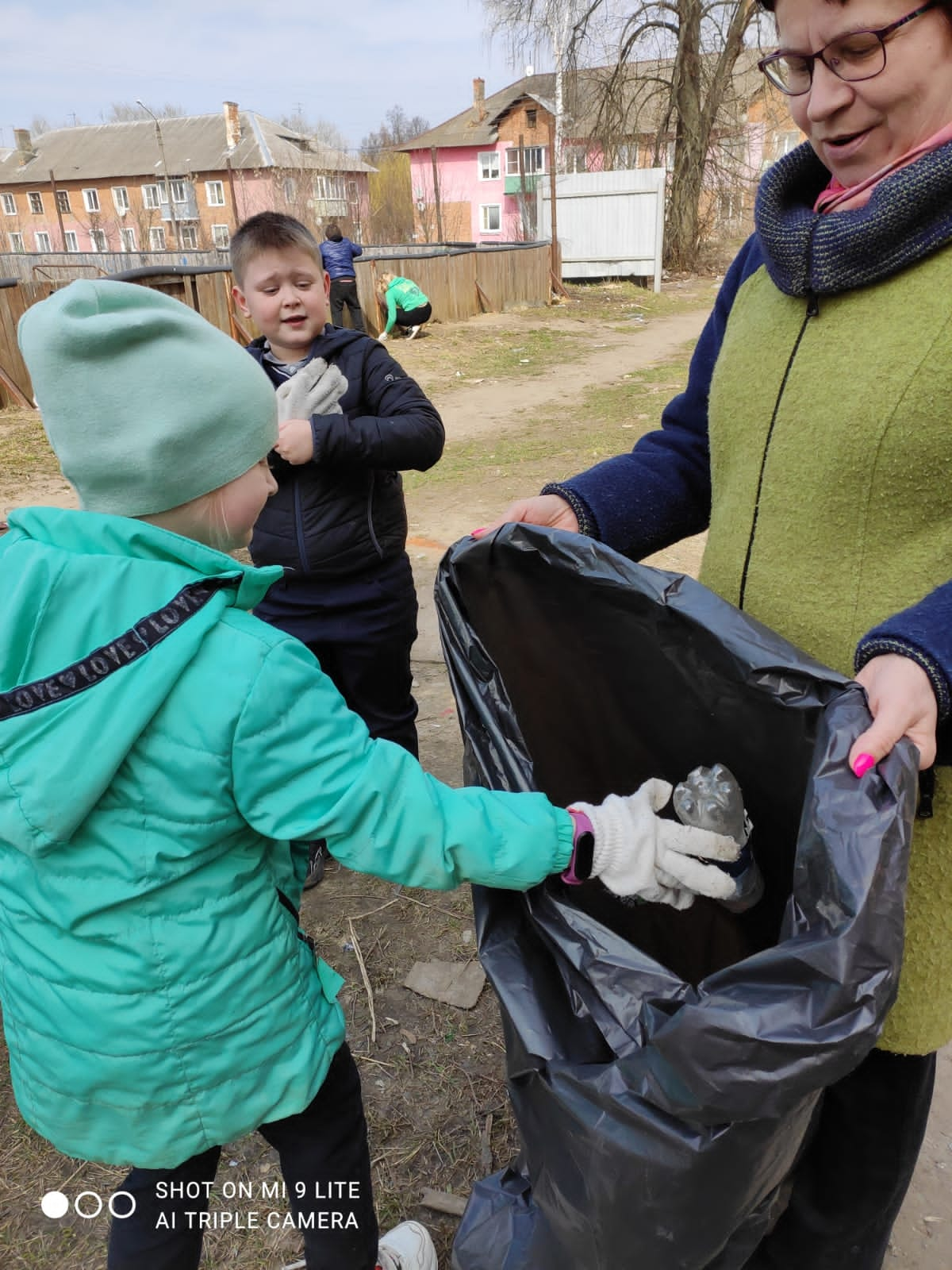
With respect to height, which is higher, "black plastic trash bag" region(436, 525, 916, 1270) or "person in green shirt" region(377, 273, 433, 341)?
"person in green shirt" region(377, 273, 433, 341)

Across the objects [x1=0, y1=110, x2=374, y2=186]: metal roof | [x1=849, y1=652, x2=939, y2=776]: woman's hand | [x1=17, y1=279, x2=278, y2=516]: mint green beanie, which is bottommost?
[x1=849, y1=652, x2=939, y2=776]: woman's hand

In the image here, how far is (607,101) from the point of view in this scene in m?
19.6

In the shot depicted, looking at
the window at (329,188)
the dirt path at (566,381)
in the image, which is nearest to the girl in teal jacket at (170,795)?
the dirt path at (566,381)

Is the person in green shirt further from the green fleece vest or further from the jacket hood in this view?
the jacket hood

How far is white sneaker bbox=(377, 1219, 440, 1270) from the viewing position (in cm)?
157

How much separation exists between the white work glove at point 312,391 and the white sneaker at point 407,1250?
5.70 feet

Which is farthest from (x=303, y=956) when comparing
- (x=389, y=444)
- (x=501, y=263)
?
(x=501, y=263)

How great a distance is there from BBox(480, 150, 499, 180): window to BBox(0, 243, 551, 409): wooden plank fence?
79.8 feet

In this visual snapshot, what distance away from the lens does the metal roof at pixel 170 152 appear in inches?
1561

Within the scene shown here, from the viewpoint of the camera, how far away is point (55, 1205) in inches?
68.2

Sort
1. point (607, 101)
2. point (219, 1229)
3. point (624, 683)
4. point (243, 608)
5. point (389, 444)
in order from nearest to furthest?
point (243, 608)
point (624, 683)
point (219, 1229)
point (389, 444)
point (607, 101)

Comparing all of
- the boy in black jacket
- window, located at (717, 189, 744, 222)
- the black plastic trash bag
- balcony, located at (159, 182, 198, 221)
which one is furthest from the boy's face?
balcony, located at (159, 182, 198, 221)

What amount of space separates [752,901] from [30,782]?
982 mm

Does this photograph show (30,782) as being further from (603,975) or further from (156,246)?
(156,246)
